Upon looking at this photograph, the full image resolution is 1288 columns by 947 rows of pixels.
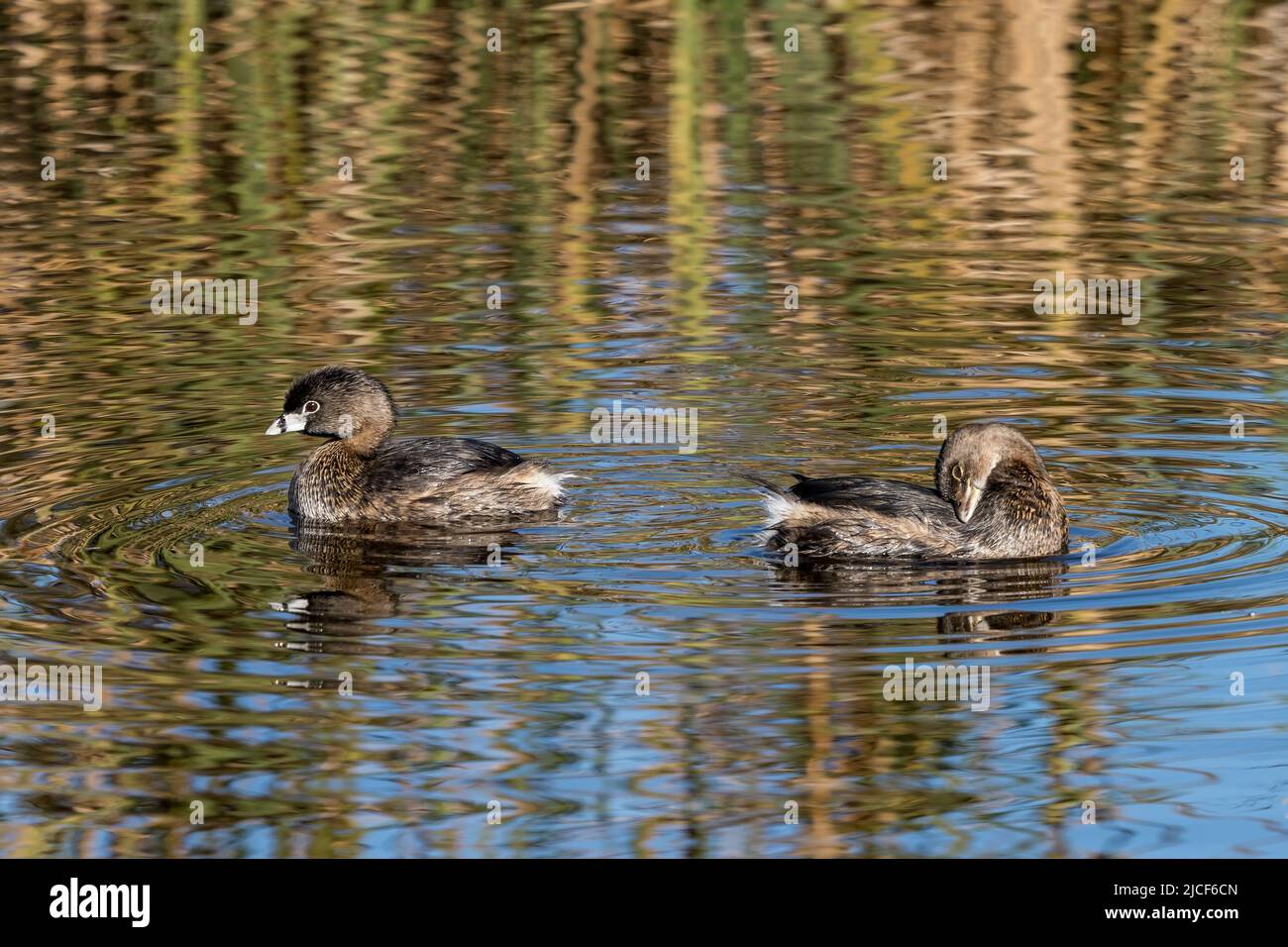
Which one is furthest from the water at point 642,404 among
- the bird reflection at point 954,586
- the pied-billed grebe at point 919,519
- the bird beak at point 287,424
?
the bird beak at point 287,424

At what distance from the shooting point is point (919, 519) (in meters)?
9.62

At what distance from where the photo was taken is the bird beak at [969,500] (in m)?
9.75

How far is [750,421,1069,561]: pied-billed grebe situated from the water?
16cm

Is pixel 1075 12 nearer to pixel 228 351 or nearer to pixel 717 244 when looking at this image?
pixel 717 244

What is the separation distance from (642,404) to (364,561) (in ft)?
7.99

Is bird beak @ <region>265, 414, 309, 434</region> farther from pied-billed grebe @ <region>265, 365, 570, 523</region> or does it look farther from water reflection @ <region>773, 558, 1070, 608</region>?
water reflection @ <region>773, 558, 1070, 608</region>

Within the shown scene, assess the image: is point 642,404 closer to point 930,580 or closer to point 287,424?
point 287,424

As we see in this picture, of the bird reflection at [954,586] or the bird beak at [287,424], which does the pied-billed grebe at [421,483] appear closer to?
the bird beak at [287,424]

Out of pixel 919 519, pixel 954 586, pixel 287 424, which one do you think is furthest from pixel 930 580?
pixel 287 424

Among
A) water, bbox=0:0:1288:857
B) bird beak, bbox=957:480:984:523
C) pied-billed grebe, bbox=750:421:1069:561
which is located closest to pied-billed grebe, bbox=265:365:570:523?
water, bbox=0:0:1288:857

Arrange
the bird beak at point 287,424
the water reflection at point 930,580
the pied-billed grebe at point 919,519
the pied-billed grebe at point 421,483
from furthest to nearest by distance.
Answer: the bird beak at point 287,424
the pied-billed grebe at point 421,483
the pied-billed grebe at point 919,519
the water reflection at point 930,580

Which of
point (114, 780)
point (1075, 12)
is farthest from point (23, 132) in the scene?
point (114, 780)

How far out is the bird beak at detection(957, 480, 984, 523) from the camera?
975 cm
